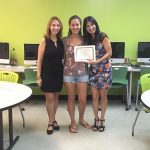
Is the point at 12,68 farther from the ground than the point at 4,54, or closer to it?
closer to it

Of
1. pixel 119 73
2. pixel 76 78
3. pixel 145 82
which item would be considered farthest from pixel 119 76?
pixel 76 78

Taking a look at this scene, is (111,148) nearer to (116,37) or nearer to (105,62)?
(105,62)

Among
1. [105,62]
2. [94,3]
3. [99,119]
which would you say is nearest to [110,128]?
[99,119]

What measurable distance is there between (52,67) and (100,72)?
24.5 inches

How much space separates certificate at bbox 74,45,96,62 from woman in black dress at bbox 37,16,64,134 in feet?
0.64

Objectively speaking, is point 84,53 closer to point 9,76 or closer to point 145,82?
point 145,82

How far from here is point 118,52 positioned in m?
5.06

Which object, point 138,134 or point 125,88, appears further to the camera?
point 125,88

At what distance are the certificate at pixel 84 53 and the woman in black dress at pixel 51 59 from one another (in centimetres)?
19

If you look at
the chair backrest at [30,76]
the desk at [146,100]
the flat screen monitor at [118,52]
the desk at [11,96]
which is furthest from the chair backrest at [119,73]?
A: the desk at [11,96]

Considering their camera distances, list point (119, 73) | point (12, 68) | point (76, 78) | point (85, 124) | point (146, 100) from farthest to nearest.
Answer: point (12, 68) → point (119, 73) → point (85, 124) → point (76, 78) → point (146, 100)

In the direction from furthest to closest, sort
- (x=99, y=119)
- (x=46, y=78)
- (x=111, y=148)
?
(x=99, y=119)
(x=46, y=78)
(x=111, y=148)

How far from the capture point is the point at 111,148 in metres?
3.19

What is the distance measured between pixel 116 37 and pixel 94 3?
773 mm
